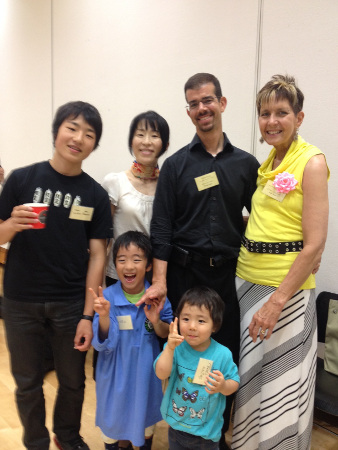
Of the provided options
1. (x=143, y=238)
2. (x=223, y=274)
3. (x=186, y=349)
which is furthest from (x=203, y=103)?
(x=186, y=349)

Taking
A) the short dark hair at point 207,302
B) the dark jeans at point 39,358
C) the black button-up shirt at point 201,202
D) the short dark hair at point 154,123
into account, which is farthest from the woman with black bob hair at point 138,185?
the short dark hair at point 207,302

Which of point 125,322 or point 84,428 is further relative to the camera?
point 84,428

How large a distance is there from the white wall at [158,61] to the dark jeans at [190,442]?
51.4 inches

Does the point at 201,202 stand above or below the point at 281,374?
above

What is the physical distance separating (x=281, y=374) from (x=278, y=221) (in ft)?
2.26

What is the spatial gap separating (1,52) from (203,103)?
4589 millimetres

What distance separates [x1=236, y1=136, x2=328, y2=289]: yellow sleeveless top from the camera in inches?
64.4

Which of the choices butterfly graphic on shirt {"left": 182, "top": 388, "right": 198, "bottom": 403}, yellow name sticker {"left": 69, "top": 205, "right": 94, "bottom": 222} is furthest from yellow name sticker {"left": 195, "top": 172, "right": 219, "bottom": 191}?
butterfly graphic on shirt {"left": 182, "top": 388, "right": 198, "bottom": 403}

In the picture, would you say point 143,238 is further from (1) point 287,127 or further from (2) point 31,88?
(2) point 31,88

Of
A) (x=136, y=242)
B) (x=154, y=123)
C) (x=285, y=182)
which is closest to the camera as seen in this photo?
(x=285, y=182)

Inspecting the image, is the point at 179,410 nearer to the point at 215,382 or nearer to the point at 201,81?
the point at 215,382

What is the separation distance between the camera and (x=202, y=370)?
→ 1604mm

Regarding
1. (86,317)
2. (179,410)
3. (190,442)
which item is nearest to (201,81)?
(86,317)

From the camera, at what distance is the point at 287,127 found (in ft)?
5.44
